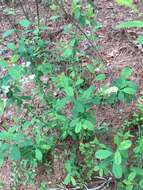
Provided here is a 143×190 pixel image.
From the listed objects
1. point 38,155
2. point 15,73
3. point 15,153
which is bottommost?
point 38,155

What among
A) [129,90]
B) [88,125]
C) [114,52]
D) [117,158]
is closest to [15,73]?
[88,125]

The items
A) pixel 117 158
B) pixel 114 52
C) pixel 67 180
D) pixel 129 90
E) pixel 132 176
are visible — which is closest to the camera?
pixel 117 158

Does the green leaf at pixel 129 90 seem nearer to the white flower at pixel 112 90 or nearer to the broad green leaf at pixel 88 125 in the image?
the white flower at pixel 112 90

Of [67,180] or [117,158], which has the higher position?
[117,158]

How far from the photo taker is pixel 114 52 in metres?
4.16

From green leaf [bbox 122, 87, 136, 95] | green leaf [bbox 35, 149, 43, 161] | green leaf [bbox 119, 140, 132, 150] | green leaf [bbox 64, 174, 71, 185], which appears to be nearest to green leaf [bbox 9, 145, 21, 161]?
green leaf [bbox 35, 149, 43, 161]

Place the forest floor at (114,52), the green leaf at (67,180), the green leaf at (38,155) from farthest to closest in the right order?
the forest floor at (114,52) → the green leaf at (67,180) → the green leaf at (38,155)

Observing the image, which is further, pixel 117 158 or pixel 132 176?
pixel 132 176

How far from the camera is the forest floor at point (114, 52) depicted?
3570 mm

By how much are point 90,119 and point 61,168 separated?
0.70m

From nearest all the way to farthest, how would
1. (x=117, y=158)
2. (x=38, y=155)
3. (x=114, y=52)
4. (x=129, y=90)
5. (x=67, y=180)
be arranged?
(x=117, y=158), (x=129, y=90), (x=38, y=155), (x=67, y=180), (x=114, y=52)

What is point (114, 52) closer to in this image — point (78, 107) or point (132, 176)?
point (78, 107)

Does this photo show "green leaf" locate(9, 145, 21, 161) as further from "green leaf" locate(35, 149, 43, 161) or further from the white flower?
the white flower

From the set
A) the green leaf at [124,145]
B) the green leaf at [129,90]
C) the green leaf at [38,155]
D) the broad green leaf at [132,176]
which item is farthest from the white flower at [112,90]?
the green leaf at [38,155]
